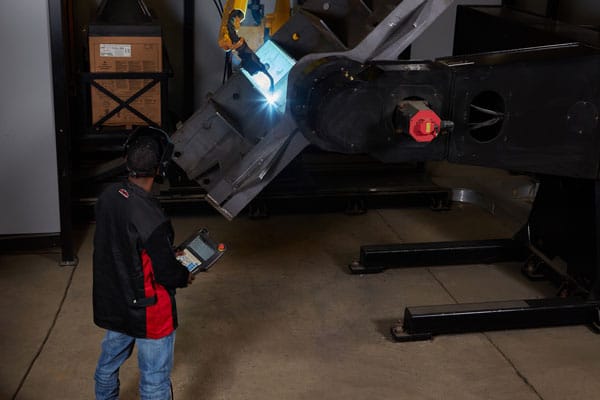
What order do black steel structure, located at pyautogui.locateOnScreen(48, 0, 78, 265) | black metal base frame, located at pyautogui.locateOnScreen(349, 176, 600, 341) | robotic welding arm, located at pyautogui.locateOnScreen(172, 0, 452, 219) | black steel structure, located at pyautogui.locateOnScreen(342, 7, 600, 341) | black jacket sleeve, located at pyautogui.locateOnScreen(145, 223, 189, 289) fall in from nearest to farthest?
black jacket sleeve, located at pyautogui.locateOnScreen(145, 223, 189, 289)
robotic welding arm, located at pyautogui.locateOnScreen(172, 0, 452, 219)
black steel structure, located at pyautogui.locateOnScreen(342, 7, 600, 341)
black metal base frame, located at pyautogui.locateOnScreen(349, 176, 600, 341)
black steel structure, located at pyautogui.locateOnScreen(48, 0, 78, 265)

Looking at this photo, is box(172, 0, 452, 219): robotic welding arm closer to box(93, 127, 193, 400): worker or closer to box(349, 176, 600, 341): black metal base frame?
box(93, 127, 193, 400): worker

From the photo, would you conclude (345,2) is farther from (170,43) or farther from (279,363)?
(170,43)

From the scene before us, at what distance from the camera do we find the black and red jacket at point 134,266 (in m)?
2.74

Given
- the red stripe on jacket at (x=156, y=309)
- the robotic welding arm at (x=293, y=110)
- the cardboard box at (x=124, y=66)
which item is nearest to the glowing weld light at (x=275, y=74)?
the robotic welding arm at (x=293, y=110)

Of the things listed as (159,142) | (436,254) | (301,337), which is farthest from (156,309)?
(436,254)

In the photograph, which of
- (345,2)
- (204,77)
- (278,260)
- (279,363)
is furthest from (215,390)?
(204,77)

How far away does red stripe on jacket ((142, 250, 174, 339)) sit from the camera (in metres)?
2.80

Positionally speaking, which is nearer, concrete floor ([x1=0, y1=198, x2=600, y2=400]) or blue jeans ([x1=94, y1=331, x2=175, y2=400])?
blue jeans ([x1=94, y1=331, x2=175, y2=400])

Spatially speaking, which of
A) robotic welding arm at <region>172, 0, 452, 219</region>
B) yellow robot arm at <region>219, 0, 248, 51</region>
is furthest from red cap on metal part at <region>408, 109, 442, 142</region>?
yellow robot arm at <region>219, 0, 248, 51</region>

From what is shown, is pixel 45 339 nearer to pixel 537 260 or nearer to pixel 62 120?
pixel 62 120

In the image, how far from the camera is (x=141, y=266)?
9.12ft

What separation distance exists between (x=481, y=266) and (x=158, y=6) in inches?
143

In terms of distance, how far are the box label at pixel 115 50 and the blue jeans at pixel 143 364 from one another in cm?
292

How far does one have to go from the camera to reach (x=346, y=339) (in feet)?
13.2
